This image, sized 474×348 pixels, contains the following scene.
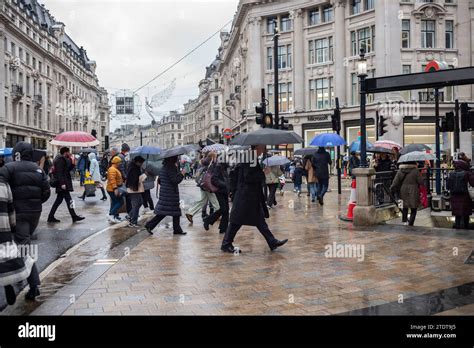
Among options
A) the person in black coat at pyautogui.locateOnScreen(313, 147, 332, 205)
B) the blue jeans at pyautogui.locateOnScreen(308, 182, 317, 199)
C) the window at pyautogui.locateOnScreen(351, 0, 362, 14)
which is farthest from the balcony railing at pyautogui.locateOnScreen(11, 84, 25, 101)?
the person in black coat at pyautogui.locateOnScreen(313, 147, 332, 205)

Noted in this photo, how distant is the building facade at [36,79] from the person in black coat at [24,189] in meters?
30.1

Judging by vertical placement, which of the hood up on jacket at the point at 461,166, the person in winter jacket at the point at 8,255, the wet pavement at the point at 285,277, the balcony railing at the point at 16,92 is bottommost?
the wet pavement at the point at 285,277

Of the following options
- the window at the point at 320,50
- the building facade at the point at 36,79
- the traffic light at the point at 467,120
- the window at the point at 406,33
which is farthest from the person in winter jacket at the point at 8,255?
the window at the point at 320,50

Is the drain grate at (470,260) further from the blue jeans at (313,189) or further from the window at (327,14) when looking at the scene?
the window at (327,14)

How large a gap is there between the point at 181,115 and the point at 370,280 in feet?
397

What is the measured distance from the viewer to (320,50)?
43.4 meters

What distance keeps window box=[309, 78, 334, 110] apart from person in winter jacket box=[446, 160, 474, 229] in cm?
3299

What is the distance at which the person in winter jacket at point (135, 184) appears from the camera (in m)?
10.8

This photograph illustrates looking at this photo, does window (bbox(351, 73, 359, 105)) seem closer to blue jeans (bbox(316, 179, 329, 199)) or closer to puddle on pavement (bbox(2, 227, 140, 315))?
blue jeans (bbox(316, 179, 329, 199))

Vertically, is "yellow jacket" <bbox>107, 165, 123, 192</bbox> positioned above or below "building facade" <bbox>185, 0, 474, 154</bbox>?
below

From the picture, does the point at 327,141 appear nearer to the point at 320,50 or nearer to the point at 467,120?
the point at 467,120

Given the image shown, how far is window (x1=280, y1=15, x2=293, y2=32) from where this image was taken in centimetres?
4528

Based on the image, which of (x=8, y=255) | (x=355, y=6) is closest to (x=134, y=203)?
(x=8, y=255)
